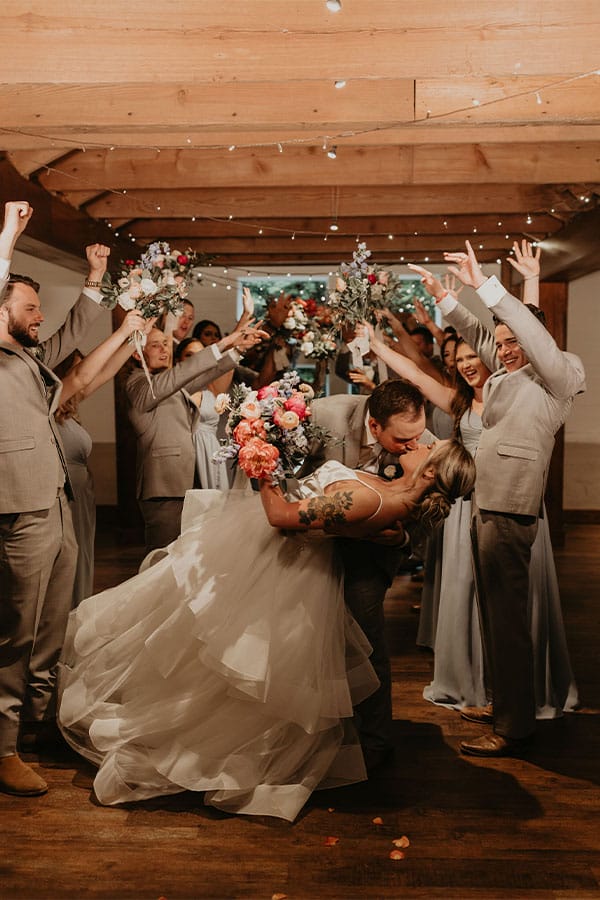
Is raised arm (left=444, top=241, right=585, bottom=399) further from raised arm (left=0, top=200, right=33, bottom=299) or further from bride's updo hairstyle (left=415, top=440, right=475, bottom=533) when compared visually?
raised arm (left=0, top=200, right=33, bottom=299)

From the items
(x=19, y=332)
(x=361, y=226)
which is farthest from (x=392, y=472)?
(x=361, y=226)

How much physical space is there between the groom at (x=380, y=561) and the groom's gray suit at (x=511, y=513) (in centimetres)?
43

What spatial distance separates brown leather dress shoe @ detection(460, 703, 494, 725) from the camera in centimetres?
377

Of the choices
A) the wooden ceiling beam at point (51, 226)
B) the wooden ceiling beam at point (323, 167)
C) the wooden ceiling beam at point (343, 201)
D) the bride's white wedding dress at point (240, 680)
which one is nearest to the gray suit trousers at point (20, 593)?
the bride's white wedding dress at point (240, 680)

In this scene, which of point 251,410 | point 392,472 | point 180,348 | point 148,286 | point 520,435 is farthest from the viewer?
point 180,348

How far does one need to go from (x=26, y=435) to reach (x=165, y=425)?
1.52 m

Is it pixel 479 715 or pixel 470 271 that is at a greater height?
pixel 470 271

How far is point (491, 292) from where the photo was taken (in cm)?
309

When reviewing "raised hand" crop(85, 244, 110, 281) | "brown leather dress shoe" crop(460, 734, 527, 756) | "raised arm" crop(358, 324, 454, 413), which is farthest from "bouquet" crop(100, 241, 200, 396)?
→ "brown leather dress shoe" crop(460, 734, 527, 756)

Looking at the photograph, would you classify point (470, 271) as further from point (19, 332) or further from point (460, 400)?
point (19, 332)

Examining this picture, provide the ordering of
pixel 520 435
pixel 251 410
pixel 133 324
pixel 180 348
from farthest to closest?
pixel 180 348 → pixel 133 324 → pixel 520 435 → pixel 251 410

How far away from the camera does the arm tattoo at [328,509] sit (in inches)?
114

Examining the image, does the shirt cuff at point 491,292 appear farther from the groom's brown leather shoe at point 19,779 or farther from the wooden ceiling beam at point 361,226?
the wooden ceiling beam at point 361,226

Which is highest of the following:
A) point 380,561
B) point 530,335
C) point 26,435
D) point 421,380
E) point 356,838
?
point 530,335
